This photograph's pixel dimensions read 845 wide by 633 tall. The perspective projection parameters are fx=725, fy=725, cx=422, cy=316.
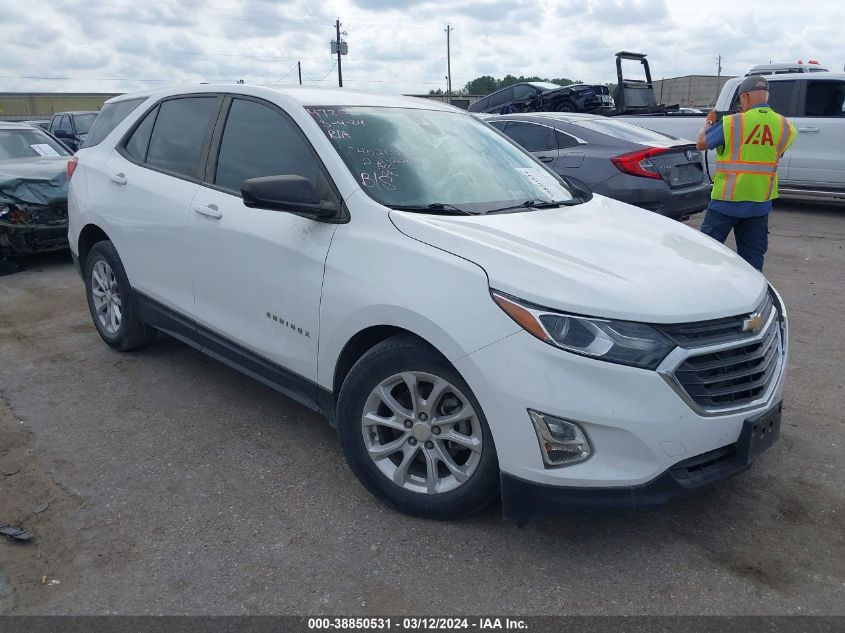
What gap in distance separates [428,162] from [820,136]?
8.96 metres

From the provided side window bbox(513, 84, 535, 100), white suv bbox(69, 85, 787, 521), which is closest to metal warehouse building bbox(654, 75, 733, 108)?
side window bbox(513, 84, 535, 100)

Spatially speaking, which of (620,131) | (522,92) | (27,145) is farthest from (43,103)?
(620,131)

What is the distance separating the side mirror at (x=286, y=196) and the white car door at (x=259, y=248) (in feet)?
0.30

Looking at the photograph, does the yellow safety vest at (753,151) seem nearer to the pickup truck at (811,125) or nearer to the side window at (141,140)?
the side window at (141,140)

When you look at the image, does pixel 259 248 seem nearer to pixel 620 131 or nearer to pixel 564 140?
pixel 564 140

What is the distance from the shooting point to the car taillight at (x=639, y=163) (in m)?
7.62

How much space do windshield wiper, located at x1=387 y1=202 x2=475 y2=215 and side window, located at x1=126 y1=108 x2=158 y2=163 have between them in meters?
2.26

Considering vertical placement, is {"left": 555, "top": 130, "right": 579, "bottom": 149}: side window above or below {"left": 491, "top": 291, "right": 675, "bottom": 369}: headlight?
above

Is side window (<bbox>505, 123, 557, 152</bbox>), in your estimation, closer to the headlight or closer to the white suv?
the white suv

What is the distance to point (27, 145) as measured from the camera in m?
9.23

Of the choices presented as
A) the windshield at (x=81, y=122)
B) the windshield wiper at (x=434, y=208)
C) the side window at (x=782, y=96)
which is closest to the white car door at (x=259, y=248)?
the windshield wiper at (x=434, y=208)

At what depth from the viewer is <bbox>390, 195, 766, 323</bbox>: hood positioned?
8.57 ft

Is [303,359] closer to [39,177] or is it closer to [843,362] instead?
[843,362]

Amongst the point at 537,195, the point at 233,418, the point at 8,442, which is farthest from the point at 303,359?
the point at 8,442
